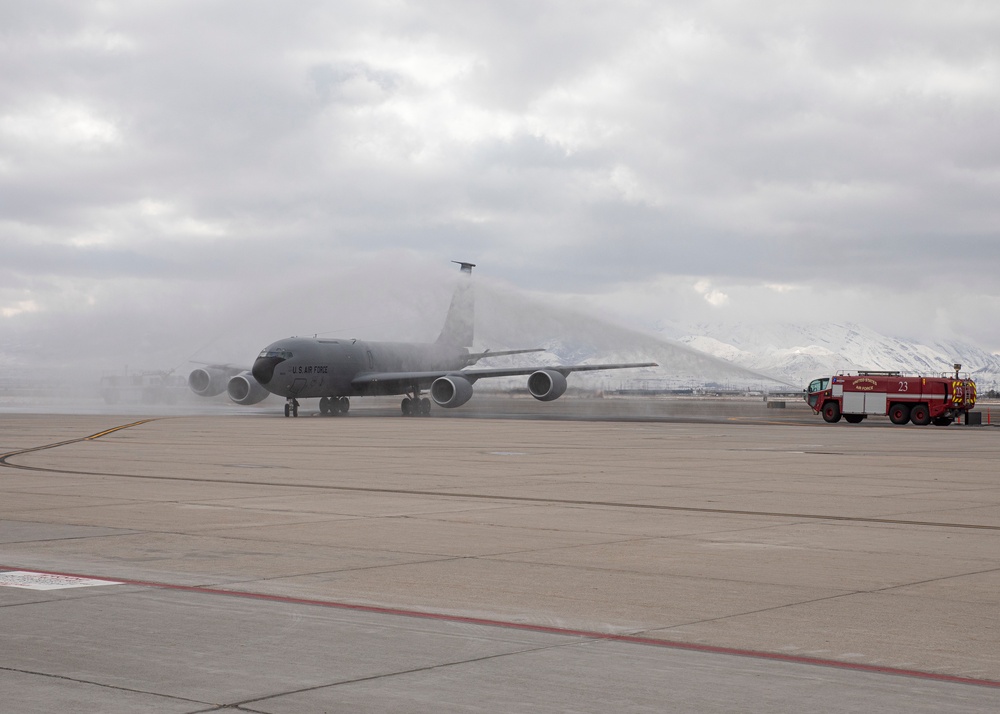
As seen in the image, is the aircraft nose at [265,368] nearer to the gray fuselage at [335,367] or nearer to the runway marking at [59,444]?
the gray fuselage at [335,367]

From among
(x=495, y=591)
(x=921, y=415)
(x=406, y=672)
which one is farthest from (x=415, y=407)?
(x=406, y=672)

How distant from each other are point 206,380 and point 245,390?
4195mm

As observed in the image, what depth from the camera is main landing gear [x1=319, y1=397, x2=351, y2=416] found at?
2605 inches

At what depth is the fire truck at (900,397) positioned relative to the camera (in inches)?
2291

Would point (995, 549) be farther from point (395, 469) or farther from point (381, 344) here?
point (381, 344)

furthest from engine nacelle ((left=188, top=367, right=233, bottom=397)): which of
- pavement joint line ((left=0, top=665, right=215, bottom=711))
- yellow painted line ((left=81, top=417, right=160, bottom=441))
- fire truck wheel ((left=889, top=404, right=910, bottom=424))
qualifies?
pavement joint line ((left=0, top=665, right=215, bottom=711))

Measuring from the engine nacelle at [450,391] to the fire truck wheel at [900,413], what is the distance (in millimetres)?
23117

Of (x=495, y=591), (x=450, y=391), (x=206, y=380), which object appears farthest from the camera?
(x=206, y=380)

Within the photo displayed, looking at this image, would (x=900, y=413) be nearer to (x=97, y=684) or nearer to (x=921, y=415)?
(x=921, y=415)

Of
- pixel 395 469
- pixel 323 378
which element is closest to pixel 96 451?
pixel 395 469

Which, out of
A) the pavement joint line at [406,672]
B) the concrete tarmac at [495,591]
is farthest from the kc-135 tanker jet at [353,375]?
the pavement joint line at [406,672]

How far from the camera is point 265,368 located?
60.2 meters

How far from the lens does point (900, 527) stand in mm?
15820

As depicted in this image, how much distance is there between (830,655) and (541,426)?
42.0 metres
